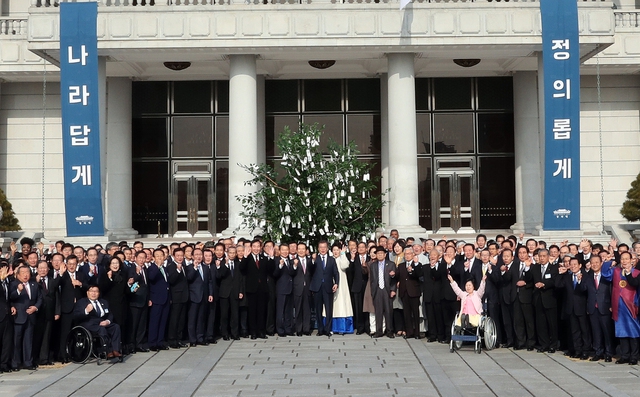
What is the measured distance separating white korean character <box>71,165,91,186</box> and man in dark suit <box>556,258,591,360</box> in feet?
44.7

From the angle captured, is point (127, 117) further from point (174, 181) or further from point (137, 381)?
point (137, 381)

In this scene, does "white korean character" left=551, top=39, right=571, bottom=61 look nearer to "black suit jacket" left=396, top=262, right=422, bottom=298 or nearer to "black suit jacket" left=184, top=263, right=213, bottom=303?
"black suit jacket" left=396, top=262, right=422, bottom=298

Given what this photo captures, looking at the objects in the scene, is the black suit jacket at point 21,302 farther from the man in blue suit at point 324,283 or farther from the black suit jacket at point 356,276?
the black suit jacket at point 356,276

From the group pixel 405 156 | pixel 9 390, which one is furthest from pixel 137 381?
pixel 405 156

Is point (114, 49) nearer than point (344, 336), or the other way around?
point (344, 336)

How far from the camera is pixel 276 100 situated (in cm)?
2891

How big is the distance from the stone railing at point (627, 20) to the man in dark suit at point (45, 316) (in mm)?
Result: 20452

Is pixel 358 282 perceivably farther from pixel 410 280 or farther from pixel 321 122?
pixel 321 122

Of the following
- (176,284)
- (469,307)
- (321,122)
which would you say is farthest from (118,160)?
(469,307)

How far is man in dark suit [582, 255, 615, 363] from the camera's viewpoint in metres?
13.0

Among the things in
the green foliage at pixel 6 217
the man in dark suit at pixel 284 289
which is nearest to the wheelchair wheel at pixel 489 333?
the man in dark suit at pixel 284 289

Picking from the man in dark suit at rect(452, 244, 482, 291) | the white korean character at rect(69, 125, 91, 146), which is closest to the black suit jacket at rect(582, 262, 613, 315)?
the man in dark suit at rect(452, 244, 482, 291)

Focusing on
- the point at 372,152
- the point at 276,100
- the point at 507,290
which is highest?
the point at 276,100

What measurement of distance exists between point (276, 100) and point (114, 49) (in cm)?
720
